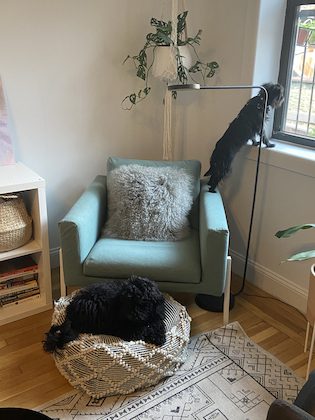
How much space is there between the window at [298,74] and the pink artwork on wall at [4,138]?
152 cm

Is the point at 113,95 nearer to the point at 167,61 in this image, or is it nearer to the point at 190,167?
the point at 167,61

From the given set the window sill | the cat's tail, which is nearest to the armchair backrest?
the window sill

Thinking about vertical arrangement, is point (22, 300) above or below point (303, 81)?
below

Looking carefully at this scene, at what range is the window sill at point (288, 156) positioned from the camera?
212 cm

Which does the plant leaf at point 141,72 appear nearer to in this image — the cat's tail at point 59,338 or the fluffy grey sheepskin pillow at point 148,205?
the fluffy grey sheepskin pillow at point 148,205

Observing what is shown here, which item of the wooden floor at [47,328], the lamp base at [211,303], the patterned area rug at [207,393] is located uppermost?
the lamp base at [211,303]

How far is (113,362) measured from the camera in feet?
5.33

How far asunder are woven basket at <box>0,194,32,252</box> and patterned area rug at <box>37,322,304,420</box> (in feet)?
2.58

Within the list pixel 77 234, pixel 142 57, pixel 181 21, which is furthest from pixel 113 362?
pixel 181 21

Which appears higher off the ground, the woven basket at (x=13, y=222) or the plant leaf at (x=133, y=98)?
the plant leaf at (x=133, y=98)

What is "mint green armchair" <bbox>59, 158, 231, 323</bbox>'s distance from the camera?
6.23ft

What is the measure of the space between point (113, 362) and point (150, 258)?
0.51 metres

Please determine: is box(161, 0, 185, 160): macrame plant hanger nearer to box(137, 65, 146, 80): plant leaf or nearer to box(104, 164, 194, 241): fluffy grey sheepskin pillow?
box(137, 65, 146, 80): plant leaf

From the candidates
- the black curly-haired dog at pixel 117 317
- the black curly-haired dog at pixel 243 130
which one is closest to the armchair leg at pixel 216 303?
the black curly-haired dog at pixel 117 317
